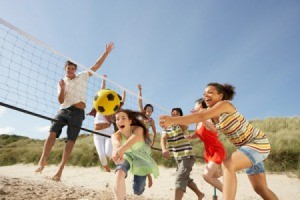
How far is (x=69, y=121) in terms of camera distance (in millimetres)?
5090

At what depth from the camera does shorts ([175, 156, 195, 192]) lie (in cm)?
480

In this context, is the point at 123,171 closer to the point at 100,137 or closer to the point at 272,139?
the point at 100,137

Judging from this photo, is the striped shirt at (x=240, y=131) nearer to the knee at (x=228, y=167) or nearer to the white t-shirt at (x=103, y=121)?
the knee at (x=228, y=167)

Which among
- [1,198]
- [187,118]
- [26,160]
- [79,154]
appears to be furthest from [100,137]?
[26,160]

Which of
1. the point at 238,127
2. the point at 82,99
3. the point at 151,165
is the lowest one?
the point at 151,165

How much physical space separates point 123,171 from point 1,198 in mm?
2018

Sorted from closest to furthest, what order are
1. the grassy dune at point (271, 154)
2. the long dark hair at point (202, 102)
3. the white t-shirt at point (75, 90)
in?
the long dark hair at point (202, 102)
the white t-shirt at point (75, 90)
the grassy dune at point (271, 154)

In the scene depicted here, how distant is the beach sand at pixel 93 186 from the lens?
5.02 metres

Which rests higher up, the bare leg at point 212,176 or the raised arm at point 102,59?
the raised arm at point 102,59

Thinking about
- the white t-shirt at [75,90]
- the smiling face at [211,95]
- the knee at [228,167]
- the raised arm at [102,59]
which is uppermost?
the raised arm at [102,59]

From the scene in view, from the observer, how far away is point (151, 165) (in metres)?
4.01

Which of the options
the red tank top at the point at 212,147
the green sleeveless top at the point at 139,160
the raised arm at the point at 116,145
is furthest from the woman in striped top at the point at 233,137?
the red tank top at the point at 212,147

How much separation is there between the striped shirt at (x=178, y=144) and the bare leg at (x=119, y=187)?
1660mm

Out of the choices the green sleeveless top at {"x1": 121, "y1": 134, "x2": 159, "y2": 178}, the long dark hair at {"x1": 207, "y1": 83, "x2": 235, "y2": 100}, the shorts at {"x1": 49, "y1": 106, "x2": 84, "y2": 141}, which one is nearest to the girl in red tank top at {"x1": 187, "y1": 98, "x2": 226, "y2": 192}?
the long dark hair at {"x1": 207, "y1": 83, "x2": 235, "y2": 100}
